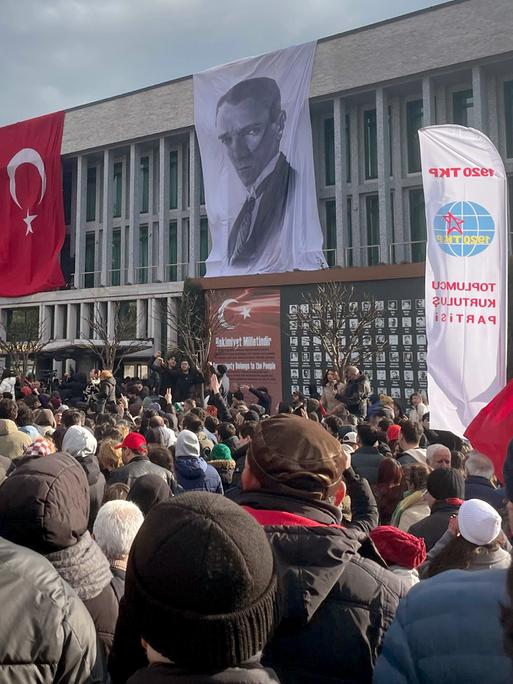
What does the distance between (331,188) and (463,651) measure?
28.1 meters

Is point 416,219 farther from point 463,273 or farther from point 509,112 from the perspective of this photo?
point 463,273

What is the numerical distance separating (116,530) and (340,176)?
25.9m

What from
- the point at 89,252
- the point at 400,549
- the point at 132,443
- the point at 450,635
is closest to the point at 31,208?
the point at 89,252

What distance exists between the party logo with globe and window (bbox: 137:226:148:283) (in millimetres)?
26713

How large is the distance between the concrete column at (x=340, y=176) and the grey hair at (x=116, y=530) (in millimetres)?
24698

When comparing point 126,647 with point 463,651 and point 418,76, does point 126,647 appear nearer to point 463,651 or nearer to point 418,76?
point 463,651

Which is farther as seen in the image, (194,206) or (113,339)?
(194,206)

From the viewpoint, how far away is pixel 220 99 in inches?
1049

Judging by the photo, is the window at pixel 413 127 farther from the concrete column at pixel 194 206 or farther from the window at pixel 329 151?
the concrete column at pixel 194 206

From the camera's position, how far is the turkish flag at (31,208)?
30.3 meters

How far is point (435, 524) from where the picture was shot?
12.9ft

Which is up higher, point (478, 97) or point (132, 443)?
point (478, 97)

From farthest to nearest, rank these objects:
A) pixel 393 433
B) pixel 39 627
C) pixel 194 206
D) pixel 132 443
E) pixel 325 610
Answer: pixel 194 206 < pixel 393 433 < pixel 132 443 < pixel 325 610 < pixel 39 627

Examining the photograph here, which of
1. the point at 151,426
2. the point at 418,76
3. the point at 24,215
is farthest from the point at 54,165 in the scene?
the point at 151,426
